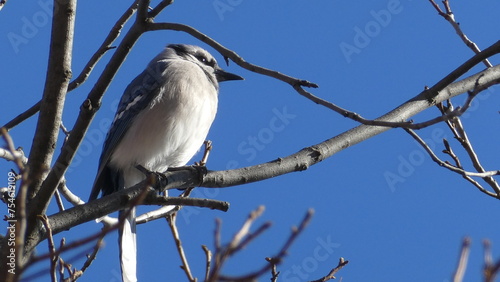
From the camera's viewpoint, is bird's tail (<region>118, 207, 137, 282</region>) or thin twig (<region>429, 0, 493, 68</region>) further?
bird's tail (<region>118, 207, 137, 282</region>)

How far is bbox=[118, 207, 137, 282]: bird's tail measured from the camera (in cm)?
464

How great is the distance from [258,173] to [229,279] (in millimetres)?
2315

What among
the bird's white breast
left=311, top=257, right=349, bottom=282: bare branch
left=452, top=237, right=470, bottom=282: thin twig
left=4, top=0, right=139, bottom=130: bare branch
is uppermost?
the bird's white breast

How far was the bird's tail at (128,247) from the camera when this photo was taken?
15.2ft

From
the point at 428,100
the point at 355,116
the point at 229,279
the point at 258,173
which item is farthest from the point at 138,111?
the point at 229,279

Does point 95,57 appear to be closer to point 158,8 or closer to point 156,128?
point 158,8

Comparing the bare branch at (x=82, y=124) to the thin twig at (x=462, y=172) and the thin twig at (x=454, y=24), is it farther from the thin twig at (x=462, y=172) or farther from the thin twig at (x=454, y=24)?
the thin twig at (x=454, y=24)

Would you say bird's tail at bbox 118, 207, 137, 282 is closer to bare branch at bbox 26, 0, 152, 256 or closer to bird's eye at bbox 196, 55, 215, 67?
bare branch at bbox 26, 0, 152, 256

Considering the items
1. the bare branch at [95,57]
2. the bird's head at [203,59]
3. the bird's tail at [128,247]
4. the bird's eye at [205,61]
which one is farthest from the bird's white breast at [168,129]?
the bare branch at [95,57]

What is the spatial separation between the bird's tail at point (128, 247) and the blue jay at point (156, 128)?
46 cm

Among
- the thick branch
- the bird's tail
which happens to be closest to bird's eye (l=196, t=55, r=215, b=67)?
the bird's tail

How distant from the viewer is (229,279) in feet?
4.65

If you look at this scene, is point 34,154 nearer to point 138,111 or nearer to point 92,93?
point 92,93

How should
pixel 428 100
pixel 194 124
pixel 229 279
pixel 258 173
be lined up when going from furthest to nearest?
pixel 194 124, pixel 428 100, pixel 258 173, pixel 229 279
